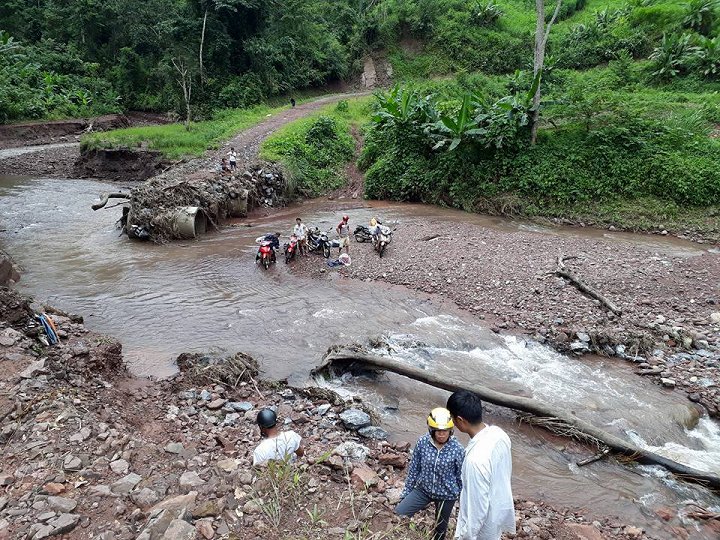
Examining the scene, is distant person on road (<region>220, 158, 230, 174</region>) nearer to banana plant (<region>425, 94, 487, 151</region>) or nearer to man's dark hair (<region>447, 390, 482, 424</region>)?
banana plant (<region>425, 94, 487, 151</region>)

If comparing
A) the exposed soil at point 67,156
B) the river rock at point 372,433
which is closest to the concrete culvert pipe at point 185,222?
the exposed soil at point 67,156

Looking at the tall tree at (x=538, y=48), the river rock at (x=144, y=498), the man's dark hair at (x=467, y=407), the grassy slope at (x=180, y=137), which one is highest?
the tall tree at (x=538, y=48)

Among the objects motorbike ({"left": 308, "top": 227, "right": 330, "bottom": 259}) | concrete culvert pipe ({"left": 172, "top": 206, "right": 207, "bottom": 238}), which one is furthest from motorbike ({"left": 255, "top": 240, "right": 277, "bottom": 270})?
concrete culvert pipe ({"left": 172, "top": 206, "right": 207, "bottom": 238})

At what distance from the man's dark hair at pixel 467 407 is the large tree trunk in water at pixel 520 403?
13.2 ft

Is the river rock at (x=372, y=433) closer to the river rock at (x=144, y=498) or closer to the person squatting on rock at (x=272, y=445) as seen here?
the person squatting on rock at (x=272, y=445)

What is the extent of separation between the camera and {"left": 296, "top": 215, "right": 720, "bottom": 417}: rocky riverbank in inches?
349

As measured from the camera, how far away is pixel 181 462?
5.12 m

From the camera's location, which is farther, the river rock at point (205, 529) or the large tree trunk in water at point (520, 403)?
the large tree trunk in water at point (520, 403)

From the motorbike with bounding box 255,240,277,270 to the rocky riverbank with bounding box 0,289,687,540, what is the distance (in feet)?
20.1

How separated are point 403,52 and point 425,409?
145 feet

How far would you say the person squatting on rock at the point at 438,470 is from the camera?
12.4 ft

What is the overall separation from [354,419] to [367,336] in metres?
3.30

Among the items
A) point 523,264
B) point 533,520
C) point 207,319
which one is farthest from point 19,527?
point 523,264

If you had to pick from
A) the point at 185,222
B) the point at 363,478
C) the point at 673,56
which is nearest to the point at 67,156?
the point at 185,222
